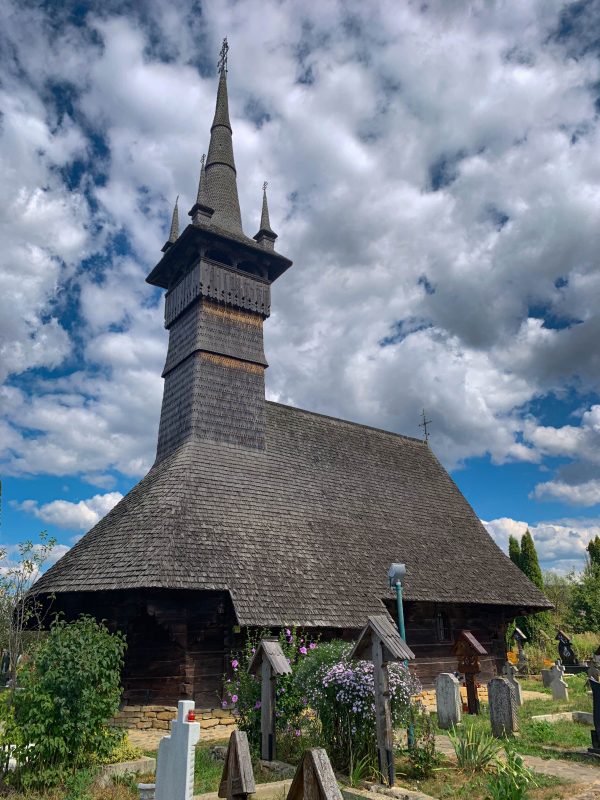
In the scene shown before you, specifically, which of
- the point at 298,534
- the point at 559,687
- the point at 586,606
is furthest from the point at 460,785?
the point at 586,606

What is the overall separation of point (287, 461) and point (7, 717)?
11.3 metres

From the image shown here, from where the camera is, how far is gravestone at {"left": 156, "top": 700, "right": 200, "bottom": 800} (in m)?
5.05

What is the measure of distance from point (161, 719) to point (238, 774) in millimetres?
7835

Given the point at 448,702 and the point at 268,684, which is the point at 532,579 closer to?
the point at 448,702

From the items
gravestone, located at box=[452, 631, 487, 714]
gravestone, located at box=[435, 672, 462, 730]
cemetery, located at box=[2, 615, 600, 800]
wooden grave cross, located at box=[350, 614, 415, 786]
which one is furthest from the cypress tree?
wooden grave cross, located at box=[350, 614, 415, 786]

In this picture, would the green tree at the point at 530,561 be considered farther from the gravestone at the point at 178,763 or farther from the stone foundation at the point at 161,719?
the gravestone at the point at 178,763

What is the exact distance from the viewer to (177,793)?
16.5 feet

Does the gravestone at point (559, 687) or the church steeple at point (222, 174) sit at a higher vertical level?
the church steeple at point (222, 174)

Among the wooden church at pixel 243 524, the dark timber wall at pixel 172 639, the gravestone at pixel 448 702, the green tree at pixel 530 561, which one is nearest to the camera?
the gravestone at pixel 448 702

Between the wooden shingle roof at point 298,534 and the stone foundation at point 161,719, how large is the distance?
7.28 feet

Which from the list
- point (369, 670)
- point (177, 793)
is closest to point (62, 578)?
point (369, 670)

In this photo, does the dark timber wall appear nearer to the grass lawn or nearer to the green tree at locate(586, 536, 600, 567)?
the grass lawn

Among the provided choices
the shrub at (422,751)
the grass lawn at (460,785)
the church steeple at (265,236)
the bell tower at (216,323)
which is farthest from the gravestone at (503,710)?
the church steeple at (265,236)

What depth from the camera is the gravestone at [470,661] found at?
13.2 m
